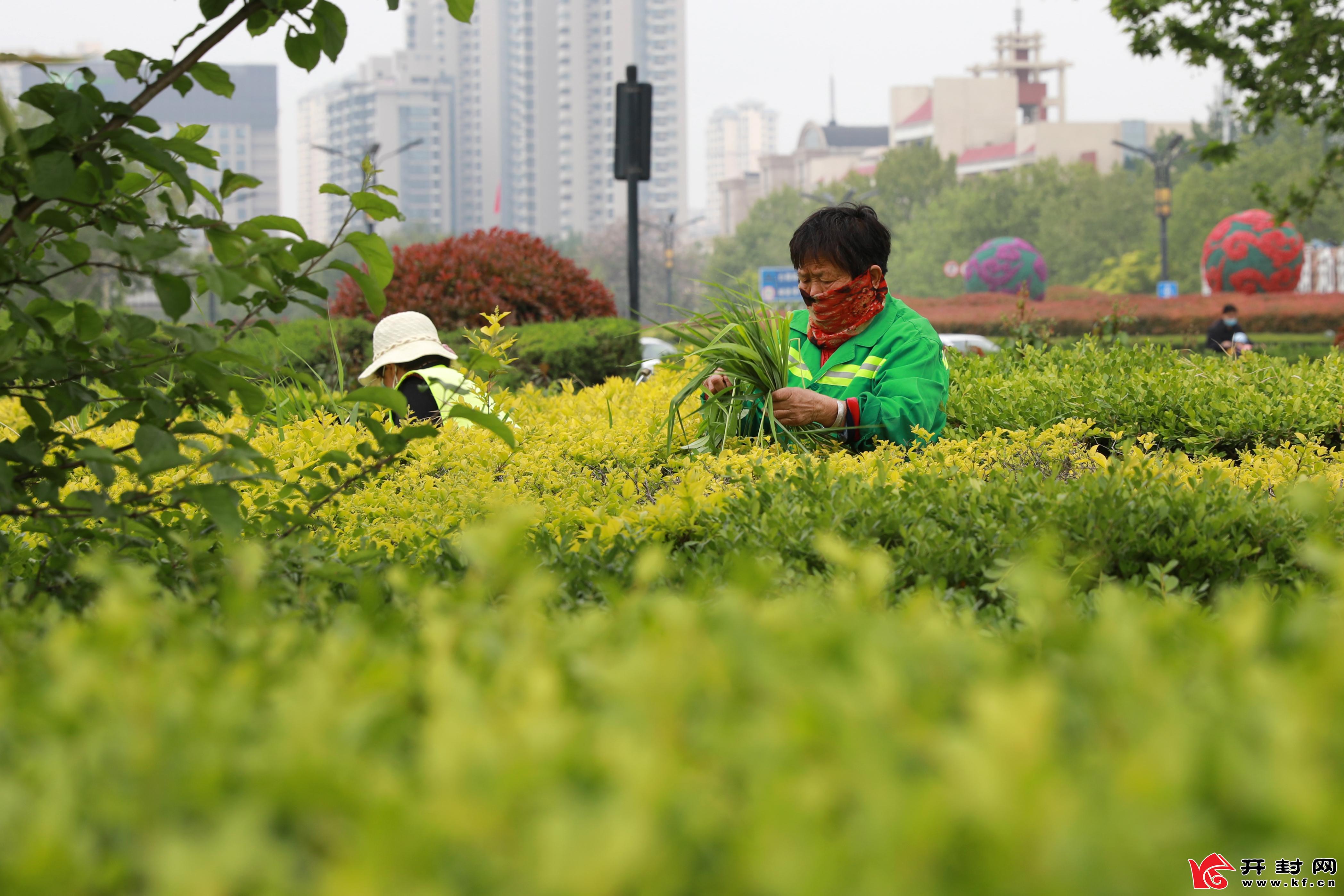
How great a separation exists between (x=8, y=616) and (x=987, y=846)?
1.50 meters

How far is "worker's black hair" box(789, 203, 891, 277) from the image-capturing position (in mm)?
4328

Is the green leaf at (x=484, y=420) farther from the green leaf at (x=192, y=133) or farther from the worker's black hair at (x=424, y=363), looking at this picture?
the worker's black hair at (x=424, y=363)

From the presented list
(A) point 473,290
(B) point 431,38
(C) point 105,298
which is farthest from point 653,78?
(A) point 473,290

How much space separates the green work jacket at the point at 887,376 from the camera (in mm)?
4238

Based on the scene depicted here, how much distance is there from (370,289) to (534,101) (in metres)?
162

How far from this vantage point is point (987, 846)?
0.82 meters

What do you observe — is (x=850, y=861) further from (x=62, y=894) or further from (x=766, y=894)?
(x=62, y=894)

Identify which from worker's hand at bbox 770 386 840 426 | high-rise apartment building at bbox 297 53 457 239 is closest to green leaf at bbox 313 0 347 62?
worker's hand at bbox 770 386 840 426

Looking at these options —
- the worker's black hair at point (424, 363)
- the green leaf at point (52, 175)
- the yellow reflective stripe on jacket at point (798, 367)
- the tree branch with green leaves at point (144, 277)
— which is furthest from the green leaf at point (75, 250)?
the worker's black hair at point (424, 363)

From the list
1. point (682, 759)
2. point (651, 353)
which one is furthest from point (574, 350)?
point (651, 353)

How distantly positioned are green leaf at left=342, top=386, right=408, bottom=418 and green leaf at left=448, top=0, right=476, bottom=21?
86cm

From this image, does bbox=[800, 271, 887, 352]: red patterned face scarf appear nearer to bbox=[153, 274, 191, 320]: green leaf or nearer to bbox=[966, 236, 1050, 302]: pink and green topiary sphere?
bbox=[153, 274, 191, 320]: green leaf

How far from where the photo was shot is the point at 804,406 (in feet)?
13.5

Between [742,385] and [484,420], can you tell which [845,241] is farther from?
[484,420]
